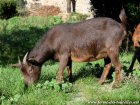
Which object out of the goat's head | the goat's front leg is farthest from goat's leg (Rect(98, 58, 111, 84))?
the goat's head

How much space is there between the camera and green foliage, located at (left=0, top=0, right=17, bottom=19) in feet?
91.5

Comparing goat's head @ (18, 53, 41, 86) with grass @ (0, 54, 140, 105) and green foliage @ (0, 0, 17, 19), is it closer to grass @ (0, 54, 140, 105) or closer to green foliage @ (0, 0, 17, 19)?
grass @ (0, 54, 140, 105)

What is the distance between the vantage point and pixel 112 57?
9859mm

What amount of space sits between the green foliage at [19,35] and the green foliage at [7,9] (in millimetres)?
3195

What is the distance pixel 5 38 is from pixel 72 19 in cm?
714

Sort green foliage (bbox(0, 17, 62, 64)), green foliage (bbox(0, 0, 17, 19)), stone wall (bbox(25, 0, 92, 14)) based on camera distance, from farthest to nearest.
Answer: stone wall (bbox(25, 0, 92, 14)) < green foliage (bbox(0, 0, 17, 19)) < green foliage (bbox(0, 17, 62, 64))

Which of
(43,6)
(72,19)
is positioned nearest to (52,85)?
(72,19)

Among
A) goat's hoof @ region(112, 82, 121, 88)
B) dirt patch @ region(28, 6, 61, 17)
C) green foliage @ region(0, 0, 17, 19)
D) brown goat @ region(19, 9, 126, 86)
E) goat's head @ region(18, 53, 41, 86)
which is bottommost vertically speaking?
dirt patch @ region(28, 6, 61, 17)

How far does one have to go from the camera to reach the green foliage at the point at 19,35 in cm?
1691

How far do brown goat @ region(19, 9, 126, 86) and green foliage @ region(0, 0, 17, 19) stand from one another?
1820cm

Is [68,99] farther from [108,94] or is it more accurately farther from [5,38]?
[5,38]

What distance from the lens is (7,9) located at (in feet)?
92.8

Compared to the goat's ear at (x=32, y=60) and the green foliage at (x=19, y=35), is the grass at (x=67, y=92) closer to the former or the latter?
the goat's ear at (x=32, y=60)


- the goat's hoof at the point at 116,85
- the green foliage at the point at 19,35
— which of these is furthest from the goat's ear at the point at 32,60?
the green foliage at the point at 19,35
